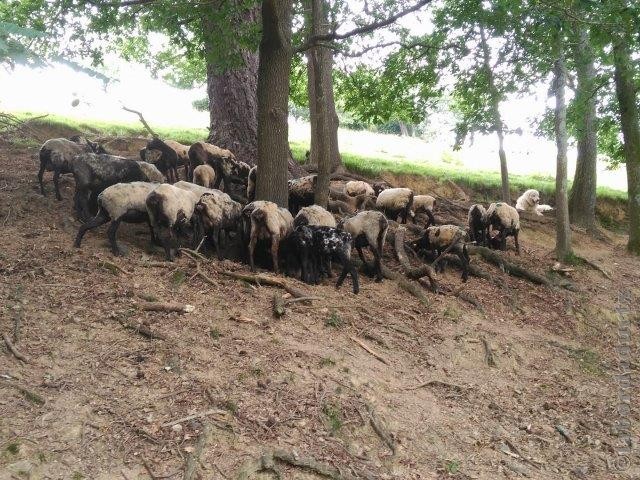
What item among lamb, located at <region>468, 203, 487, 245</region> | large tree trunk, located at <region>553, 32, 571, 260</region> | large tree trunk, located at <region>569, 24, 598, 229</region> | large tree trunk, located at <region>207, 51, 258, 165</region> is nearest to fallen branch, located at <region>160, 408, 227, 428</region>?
large tree trunk, located at <region>207, 51, 258, 165</region>

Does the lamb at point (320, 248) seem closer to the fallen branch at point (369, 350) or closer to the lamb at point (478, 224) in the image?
the fallen branch at point (369, 350)

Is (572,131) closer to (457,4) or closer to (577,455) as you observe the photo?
(457,4)

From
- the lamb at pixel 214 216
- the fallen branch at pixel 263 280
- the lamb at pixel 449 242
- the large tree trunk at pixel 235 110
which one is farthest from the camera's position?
the large tree trunk at pixel 235 110

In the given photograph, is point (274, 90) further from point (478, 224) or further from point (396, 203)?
point (478, 224)

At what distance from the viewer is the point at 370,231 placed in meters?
9.81

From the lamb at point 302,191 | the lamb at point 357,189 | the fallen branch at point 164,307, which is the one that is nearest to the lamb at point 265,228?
the fallen branch at point 164,307

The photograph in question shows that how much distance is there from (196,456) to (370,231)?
5.86 metres

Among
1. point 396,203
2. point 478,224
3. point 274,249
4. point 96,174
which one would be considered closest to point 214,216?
point 274,249

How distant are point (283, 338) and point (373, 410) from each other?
139cm

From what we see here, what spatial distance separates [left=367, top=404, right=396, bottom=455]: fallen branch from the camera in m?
5.68

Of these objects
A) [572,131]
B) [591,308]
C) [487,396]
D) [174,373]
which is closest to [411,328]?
[487,396]

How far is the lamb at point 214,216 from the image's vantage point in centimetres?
889

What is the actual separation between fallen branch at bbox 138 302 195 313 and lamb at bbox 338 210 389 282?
3798 mm

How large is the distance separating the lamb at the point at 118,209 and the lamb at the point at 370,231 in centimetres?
332
